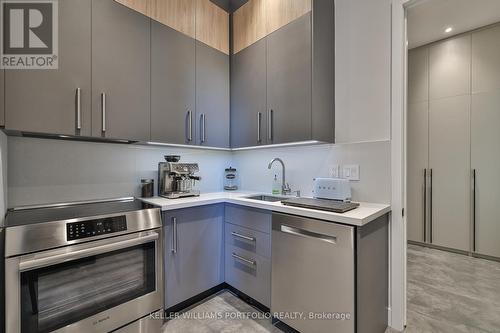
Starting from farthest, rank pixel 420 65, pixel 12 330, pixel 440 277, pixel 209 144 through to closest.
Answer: pixel 420 65
pixel 440 277
pixel 209 144
pixel 12 330

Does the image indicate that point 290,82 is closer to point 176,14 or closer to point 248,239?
point 176,14

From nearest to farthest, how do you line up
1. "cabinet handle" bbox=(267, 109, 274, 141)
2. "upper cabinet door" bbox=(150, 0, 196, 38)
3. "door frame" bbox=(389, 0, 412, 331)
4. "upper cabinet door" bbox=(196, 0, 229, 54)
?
"door frame" bbox=(389, 0, 412, 331) < "upper cabinet door" bbox=(150, 0, 196, 38) < "cabinet handle" bbox=(267, 109, 274, 141) < "upper cabinet door" bbox=(196, 0, 229, 54)

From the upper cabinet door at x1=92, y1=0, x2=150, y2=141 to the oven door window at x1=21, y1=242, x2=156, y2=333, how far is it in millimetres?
813

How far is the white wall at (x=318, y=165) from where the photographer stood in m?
1.63

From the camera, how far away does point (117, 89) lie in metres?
1.56

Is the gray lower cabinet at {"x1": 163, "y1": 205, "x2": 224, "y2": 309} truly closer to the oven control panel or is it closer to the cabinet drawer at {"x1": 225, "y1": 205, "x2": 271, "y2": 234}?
the cabinet drawer at {"x1": 225, "y1": 205, "x2": 271, "y2": 234}

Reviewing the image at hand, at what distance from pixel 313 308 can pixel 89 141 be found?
1.99 m

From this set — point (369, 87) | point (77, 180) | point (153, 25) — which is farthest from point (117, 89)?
point (369, 87)

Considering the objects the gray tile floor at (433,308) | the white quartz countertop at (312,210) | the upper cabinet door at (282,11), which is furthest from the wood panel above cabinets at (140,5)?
the gray tile floor at (433,308)

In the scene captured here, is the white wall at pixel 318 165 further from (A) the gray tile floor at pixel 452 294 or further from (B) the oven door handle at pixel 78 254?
(B) the oven door handle at pixel 78 254

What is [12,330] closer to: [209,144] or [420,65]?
[209,144]

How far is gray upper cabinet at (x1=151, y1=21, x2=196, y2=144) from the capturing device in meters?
1.76

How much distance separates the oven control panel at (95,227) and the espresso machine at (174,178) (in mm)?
556

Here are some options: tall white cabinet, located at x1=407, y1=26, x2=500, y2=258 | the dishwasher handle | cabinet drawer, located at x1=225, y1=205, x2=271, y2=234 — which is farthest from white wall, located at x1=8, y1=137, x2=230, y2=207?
tall white cabinet, located at x1=407, y1=26, x2=500, y2=258
